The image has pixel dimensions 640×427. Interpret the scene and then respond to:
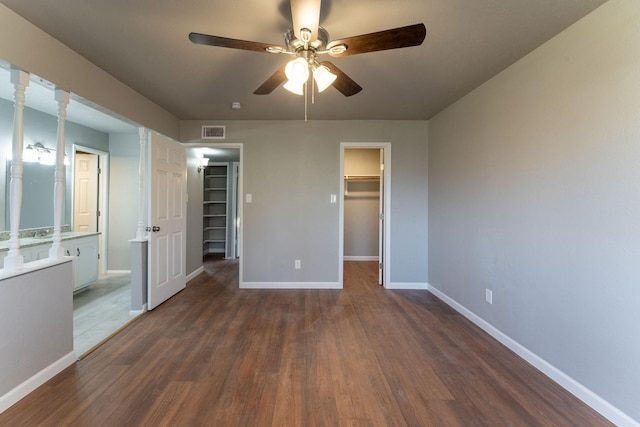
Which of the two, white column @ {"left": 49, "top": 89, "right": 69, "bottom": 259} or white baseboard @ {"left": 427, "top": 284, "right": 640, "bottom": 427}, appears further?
white column @ {"left": 49, "top": 89, "right": 69, "bottom": 259}

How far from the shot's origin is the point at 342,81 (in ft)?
6.32

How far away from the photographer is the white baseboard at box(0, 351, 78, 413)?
1637mm

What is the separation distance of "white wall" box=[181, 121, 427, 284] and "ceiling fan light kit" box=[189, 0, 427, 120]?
6.66 ft

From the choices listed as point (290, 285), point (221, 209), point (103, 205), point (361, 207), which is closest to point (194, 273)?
point (290, 285)

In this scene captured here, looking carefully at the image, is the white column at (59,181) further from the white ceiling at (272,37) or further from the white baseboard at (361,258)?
the white baseboard at (361,258)

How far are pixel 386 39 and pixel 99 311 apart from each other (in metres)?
3.80

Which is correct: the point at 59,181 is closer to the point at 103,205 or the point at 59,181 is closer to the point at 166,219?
the point at 166,219

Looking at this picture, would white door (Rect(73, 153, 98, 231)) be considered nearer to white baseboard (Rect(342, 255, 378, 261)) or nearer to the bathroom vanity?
the bathroom vanity

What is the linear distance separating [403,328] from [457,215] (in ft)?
4.66

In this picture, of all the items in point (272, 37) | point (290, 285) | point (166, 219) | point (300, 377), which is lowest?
point (300, 377)


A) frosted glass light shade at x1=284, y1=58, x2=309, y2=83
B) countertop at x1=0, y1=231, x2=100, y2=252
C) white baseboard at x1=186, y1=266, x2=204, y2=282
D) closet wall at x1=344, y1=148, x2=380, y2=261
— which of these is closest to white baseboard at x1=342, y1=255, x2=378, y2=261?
closet wall at x1=344, y1=148, x2=380, y2=261

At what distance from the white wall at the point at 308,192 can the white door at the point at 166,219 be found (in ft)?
2.05

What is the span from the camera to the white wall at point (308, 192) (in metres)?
3.97

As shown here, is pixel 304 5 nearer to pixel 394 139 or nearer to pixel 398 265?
pixel 394 139
